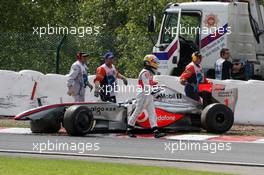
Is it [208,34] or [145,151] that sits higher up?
[208,34]

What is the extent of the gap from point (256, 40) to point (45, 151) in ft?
36.0

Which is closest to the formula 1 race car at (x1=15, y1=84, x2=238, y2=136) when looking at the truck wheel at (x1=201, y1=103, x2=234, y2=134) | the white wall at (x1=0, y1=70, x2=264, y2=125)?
the truck wheel at (x1=201, y1=103, x2=234, y2=134)

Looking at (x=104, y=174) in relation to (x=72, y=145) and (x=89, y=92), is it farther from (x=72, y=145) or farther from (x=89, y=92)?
(x=89, y=92)

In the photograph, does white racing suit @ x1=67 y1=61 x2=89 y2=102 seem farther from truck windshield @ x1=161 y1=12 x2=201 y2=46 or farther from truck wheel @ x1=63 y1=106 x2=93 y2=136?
truck windshield @ x1=161 y1=12 x2=201 y2=46

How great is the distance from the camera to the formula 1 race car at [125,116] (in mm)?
16578

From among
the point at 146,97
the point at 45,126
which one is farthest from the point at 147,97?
the point at 45,126

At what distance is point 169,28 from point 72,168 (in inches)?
473

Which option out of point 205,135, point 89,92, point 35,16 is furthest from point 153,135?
point 35,16

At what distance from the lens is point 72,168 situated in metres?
11.6

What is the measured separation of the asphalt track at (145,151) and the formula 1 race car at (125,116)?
0.38 meters
